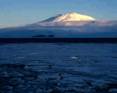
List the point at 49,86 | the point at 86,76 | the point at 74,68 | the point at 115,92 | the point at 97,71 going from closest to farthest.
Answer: the point at 115,92 < the point at 49,86 < the point at 86,76 < the point at 97,71 < the point at 74,68

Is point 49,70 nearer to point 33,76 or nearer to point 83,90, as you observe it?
point 33,76

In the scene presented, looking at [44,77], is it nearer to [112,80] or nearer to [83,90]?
[112,80]

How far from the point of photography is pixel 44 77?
21344 millimetres

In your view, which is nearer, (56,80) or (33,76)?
(56,80)

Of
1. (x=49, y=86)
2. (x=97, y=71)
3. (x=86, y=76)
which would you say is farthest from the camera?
(x=97, y=71)

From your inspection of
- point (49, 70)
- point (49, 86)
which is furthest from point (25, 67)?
point (49, 86)

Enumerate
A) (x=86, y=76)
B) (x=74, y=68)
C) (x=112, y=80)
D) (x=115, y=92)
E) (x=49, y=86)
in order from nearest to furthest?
(x=115, y=92) < (x=49, y=86) < (x=112, y=80) < (x=86, y=76) < (x=74, y=68)

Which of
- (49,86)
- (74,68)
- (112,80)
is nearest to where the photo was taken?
(49,86)

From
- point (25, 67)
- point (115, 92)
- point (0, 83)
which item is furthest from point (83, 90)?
point (25, 67)

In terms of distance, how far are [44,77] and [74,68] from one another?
161 inches

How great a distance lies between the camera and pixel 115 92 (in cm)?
1642

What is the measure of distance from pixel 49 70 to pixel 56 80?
4.33 m

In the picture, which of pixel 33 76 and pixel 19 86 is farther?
pixel 33 76

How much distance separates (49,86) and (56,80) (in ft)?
6.17
